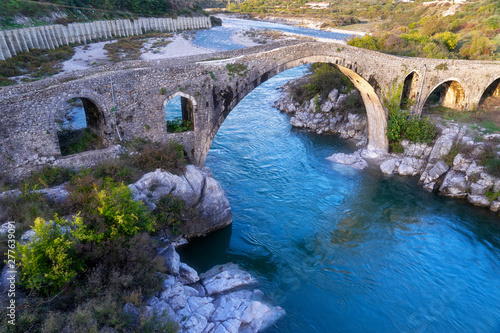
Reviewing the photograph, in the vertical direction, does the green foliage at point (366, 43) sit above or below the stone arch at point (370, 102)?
above

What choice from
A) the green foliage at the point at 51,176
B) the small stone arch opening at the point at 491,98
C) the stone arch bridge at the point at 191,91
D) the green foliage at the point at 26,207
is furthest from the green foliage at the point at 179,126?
the small stone arch opening at the point at 491,98

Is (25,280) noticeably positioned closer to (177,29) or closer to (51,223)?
(51,223)

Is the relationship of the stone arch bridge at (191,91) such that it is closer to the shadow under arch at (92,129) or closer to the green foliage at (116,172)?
the shadow under arch at (92,129)

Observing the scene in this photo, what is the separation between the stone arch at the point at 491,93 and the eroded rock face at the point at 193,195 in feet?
67.0

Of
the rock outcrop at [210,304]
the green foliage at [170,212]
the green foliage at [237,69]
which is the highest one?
the green foliage at [237,69]

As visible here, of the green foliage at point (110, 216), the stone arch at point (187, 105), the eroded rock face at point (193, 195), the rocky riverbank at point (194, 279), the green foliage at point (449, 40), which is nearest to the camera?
the rocky riverbank at point (194, 279)

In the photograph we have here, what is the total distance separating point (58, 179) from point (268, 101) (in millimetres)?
21614

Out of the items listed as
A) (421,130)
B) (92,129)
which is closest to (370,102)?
(421,130)

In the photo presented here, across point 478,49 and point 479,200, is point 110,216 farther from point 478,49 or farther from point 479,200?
point 478,49

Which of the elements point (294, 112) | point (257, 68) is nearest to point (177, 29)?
point (294, 112)

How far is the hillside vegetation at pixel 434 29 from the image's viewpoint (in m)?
26.1

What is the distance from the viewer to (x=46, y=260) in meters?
8.17

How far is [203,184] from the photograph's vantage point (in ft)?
44.8

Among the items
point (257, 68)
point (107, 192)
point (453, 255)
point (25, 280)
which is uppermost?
point (257, 68)
